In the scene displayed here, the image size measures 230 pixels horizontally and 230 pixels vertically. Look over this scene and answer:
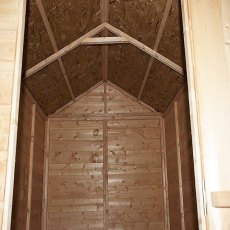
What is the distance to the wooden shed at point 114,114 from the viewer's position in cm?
152

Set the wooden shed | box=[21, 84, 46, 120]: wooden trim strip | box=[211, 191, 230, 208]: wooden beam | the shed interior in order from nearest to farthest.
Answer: box=[211, 191, 230, 208]: wooden beam → the wooden shed → the shed interior → box=[21, 84, 46, 120]: wooden trim strip

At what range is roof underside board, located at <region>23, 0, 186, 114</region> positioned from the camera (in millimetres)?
3543

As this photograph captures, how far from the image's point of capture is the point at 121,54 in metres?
4.88

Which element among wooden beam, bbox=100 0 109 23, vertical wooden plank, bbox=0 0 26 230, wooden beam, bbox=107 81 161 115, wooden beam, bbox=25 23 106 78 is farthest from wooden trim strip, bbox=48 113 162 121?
vertical wooden plank, bbox=0 0 26 230

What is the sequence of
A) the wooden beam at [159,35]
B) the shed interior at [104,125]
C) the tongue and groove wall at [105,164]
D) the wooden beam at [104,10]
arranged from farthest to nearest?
the tongue and groove wall at [105,164] < the shed interior at [104,125] < the wooden beam at [104,10] < the wooden beam at [159,35]

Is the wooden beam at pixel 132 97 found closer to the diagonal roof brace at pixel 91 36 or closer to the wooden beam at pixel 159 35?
the wooden beam at pixel 159 35

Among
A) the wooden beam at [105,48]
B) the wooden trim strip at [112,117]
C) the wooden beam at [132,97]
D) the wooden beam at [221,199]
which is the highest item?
the wooden beam at [105,48]

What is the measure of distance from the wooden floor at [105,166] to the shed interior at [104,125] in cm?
2

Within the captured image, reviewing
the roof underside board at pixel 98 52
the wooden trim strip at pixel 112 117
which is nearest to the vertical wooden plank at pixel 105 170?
the wooden trim strip at pixel 112 117

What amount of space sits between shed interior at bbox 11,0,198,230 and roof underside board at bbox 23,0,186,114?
0.06 feet

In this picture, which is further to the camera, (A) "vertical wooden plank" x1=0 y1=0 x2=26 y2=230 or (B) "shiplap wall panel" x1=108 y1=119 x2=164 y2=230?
(B) "shiplap wall panel" x1=108 y1=119 x2=164 y2=230

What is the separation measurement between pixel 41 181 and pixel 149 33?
3250mm

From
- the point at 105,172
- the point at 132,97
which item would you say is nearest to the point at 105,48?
the point at 132,97

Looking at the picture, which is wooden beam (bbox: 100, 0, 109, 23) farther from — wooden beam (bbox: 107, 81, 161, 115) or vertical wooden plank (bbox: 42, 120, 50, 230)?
vertical wooden plank (bbox: 42, 120, 50, 230)
